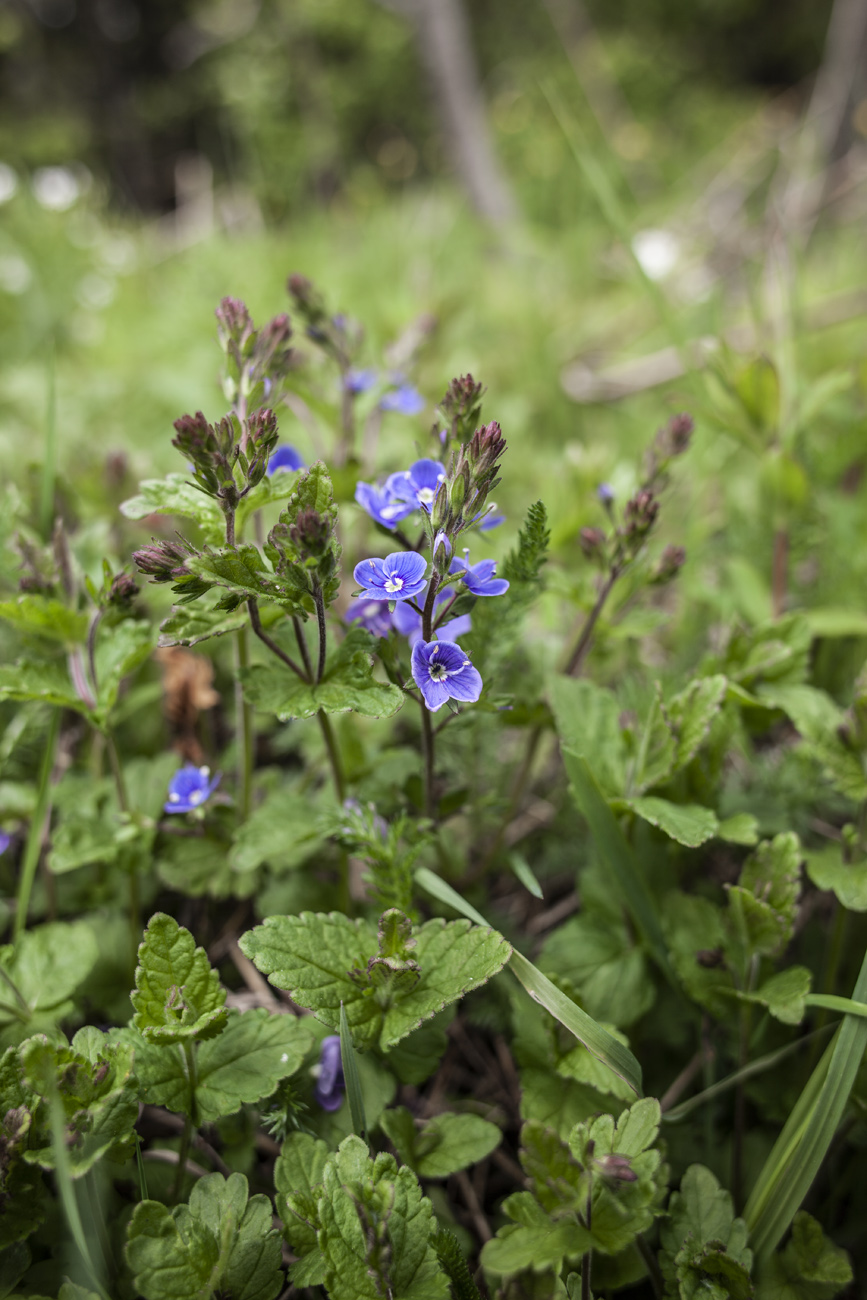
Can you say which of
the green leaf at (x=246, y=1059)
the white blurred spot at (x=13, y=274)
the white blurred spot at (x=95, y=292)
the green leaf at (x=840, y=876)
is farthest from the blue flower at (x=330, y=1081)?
the white blurred spot at (x=13, y=274)

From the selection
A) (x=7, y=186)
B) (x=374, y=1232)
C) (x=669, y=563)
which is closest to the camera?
(x=374, y=1232)

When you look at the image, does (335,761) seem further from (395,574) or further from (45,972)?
(45,972)

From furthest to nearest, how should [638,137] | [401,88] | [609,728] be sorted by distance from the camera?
[401,88] < [638,137] < [609,728]

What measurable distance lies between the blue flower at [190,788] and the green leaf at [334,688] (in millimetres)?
401

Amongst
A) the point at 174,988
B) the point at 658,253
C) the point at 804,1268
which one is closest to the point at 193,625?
the point at 174,988

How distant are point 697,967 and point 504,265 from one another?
5898mm

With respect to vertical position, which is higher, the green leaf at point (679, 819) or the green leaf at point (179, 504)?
the green leaf at point (179, 504)

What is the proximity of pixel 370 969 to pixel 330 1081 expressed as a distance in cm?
36

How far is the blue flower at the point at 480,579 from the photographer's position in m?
1.36

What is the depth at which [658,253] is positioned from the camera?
4.35 m

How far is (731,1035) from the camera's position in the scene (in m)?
1.67

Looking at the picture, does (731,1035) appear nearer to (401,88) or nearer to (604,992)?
(604,992)

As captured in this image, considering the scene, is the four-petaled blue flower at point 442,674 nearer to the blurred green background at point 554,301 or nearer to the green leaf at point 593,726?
the green leaf at point 593,726

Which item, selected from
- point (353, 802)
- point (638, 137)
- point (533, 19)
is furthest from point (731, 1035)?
point (533, 19)
